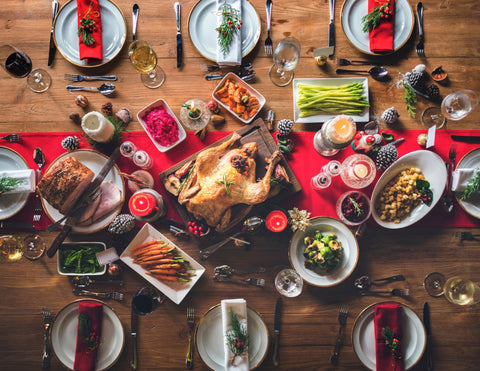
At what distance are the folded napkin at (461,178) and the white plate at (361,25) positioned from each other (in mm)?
944

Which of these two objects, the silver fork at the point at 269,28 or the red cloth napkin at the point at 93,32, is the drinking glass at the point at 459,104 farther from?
the red cloth napkin at the point at 93,32

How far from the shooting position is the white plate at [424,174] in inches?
82.2

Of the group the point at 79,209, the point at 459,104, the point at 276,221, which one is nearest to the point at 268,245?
the point at 276,221

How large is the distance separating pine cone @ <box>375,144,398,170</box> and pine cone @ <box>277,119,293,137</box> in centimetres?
63

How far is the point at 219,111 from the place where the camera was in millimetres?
2283

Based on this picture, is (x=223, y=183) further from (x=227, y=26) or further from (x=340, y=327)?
(x=340, y=327)

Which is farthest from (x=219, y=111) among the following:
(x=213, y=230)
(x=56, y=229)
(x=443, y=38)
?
(x=443, y=38)

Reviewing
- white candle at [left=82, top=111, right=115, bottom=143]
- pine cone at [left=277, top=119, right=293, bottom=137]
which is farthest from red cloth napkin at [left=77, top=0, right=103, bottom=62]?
pine cone at [left=277, top=119, right=293, bottom=137]

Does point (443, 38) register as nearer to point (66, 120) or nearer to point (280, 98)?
point (280, 98)

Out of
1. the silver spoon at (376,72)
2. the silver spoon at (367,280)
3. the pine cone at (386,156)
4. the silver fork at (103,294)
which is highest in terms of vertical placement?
the silver spoon at (376,72)

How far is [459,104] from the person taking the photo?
7.23 ft

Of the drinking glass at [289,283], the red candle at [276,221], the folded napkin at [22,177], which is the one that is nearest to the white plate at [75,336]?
the folded napkin at [22,177]

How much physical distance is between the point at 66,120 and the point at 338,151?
6.35 ft

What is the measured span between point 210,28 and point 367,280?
2060 mm
